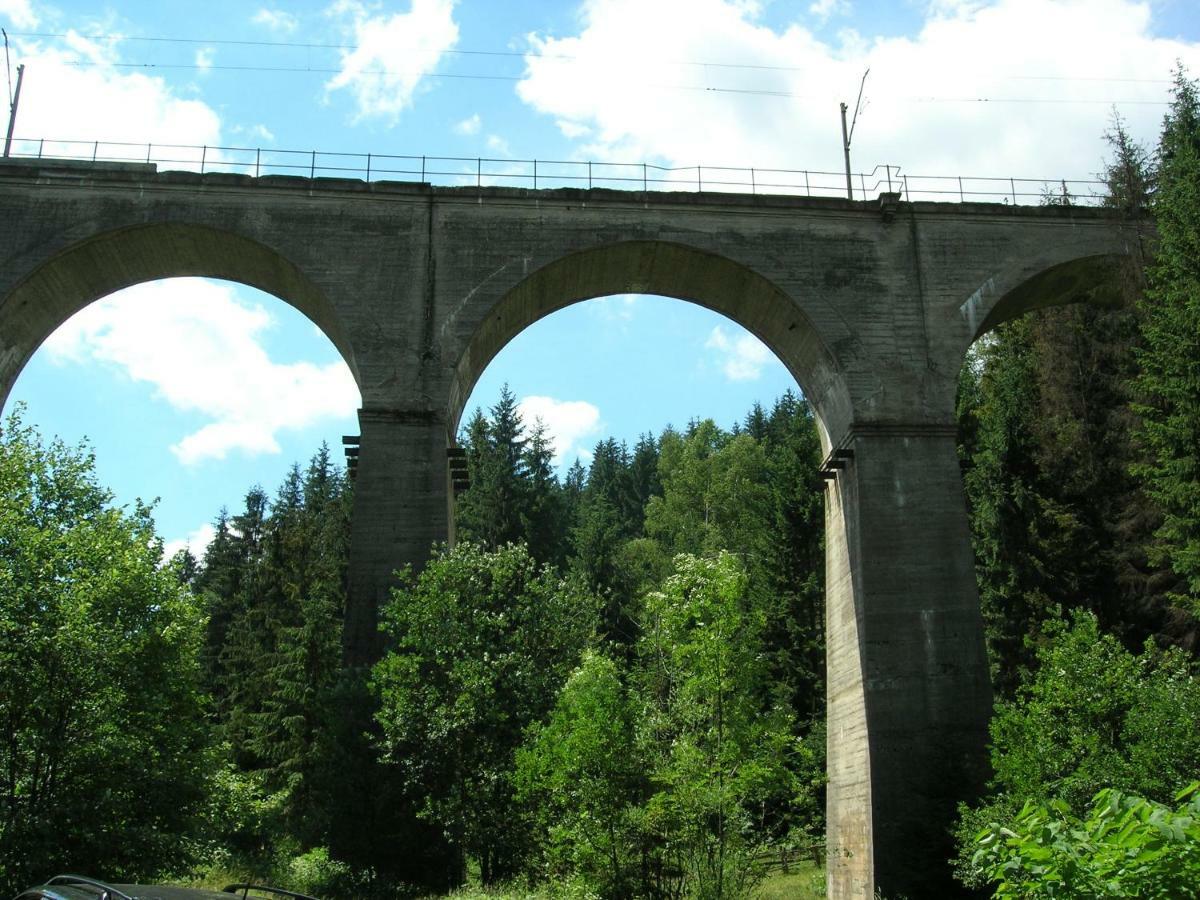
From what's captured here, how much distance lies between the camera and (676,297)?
21.4m

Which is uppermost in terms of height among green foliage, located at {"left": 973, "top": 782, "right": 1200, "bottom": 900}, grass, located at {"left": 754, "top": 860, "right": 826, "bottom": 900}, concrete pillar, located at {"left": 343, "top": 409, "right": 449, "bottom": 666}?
concrete pillar, located at {"left": 343, "top": 409, "right": 449, "bottom": 666}

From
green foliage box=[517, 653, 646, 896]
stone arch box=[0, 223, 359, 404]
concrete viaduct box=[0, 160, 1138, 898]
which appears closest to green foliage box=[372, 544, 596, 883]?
green foliage box=[517, 653, 646, 896]

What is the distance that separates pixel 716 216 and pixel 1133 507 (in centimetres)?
1071

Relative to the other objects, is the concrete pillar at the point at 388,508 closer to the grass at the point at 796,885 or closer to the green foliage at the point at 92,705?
the green foliage at the point at 92,705

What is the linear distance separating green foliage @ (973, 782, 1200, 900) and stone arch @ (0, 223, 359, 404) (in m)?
16.2

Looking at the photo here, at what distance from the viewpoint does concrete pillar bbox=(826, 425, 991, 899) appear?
1628cm

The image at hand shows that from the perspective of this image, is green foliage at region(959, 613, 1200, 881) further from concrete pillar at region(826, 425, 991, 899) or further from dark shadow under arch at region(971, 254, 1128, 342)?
dark shadow under arch at region(971, 254, 1128, 342)

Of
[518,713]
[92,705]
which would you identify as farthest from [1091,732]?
[92,705]

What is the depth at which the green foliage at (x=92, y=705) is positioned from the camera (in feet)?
43.5

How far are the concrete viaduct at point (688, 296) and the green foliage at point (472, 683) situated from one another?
1387 mm

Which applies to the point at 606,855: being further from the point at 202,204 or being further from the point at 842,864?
the point at 202,204

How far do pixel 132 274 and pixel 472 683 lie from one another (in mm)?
10919

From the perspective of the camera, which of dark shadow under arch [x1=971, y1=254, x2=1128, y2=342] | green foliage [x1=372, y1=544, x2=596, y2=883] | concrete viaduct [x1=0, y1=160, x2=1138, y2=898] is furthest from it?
dark shadow under arch [x1=971, y1=254, x2=1128, y2=342]

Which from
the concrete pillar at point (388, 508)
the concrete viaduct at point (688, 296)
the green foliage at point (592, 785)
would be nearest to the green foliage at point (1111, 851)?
the green foliage at point (592, 785)
